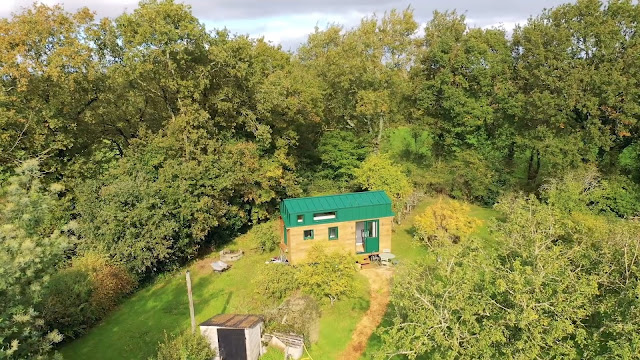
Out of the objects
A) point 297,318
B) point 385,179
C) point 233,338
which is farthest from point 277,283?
point 385,179

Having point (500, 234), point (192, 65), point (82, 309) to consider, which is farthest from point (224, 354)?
point (192, 65)

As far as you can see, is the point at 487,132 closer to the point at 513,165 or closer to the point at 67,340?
the point at 513,165

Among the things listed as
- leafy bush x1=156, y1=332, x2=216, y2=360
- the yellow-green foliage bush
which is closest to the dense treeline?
the yellow-green foliage bush

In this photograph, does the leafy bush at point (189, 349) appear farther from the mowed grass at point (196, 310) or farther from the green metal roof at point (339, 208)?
the green metal roof at point (339, 208)

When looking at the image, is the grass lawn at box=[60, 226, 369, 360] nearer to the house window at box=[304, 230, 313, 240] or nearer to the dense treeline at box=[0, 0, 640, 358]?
the dense treeline at box=[0, 0, 640, 358]

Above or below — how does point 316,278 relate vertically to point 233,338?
above

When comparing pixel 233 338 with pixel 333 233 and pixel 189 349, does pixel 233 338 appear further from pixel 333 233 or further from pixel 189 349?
pixel 333 233

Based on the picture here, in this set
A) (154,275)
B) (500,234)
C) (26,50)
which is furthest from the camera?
(154,275)
